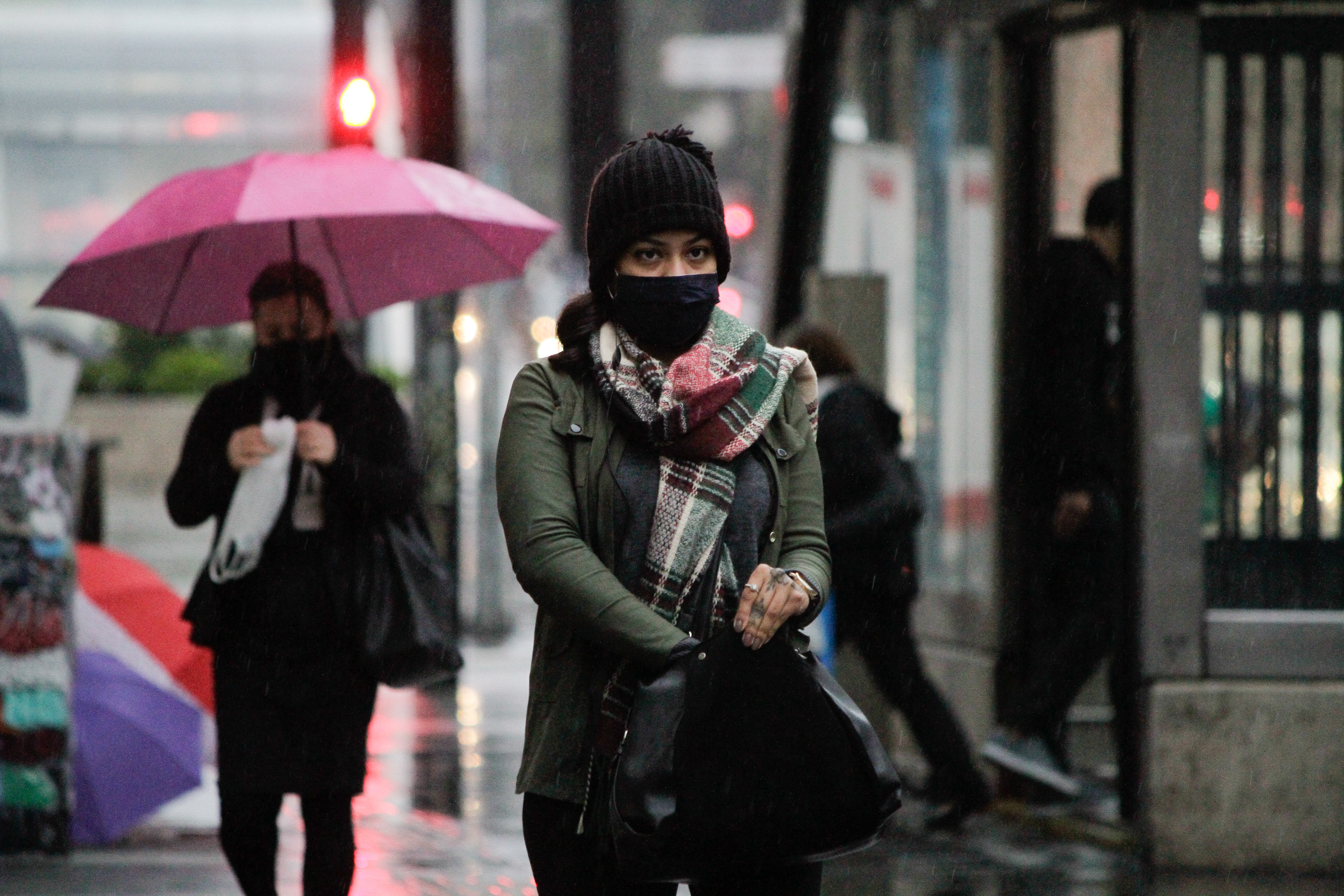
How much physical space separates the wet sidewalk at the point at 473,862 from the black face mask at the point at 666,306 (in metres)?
2.98

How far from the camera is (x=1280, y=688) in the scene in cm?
626

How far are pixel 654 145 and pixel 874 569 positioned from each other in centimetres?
402

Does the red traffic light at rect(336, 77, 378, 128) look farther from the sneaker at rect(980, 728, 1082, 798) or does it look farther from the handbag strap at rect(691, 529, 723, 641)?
the handbag strap at rect(691, 529, 723, 641)

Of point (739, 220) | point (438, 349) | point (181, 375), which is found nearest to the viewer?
point (438, 349)

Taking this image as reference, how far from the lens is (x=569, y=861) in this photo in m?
3.13

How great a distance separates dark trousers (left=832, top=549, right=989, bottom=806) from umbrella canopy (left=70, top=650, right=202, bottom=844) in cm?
234

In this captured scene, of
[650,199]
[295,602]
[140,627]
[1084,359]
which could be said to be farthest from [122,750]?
[650,199]

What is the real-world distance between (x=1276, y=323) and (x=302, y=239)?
10.6 ft

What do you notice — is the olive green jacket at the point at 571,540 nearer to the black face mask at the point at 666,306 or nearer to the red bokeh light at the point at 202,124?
the black face mask at the point at 666,306

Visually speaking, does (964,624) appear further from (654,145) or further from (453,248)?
(654,145)

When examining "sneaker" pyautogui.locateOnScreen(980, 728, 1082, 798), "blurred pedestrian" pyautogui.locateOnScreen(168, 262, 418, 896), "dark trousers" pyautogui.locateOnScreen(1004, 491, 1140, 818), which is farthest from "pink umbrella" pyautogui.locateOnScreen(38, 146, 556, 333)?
"sneaker" pyautogui.locateOnScreen(980, 728, 1082, 798)

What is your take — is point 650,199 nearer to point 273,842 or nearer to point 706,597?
point 706,597

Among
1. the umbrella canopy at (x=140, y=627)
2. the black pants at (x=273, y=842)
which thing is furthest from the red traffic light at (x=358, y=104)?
the black pants at (x=273, y=842)

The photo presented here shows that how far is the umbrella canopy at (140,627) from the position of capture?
6.88 meters
